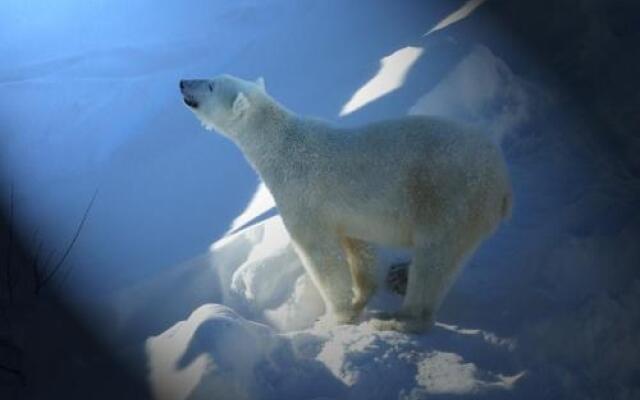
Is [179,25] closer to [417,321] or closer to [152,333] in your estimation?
[152,333]

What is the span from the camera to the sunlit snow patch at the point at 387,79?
4.79 m

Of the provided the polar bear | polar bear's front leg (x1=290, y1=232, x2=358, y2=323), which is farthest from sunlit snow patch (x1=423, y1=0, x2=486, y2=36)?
polar bear's front leg (x1=290, y1=232, x2=358, y2=323)

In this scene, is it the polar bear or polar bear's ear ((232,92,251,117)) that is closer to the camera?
the polar bear

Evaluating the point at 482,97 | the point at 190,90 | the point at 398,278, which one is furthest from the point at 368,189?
the point at 482,97

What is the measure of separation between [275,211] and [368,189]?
1235 mm

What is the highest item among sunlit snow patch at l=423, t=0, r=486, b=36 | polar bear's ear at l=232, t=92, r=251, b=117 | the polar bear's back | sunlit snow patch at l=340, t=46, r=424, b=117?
sunlit snow patch at l=423, t=0, r=486, b=36

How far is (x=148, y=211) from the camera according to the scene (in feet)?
15.0

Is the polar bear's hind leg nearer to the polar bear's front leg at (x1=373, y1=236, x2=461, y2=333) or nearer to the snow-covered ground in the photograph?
the snow-covered ground

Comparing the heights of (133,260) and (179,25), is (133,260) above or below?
below

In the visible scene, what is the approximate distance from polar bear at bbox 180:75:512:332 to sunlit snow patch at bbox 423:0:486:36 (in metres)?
2.26

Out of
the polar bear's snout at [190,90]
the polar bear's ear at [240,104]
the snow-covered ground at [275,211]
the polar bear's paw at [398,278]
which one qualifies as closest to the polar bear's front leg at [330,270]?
the snow-covered ground at [275,211]

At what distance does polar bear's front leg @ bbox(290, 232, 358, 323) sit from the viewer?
3.13 meters

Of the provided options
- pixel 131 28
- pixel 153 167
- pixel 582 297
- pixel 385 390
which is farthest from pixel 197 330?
pixel 131 28

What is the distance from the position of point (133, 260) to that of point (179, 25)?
2605 millimetres
